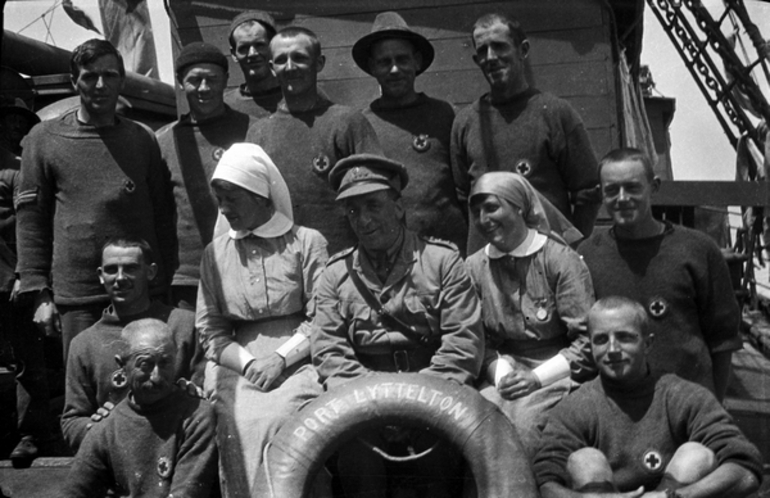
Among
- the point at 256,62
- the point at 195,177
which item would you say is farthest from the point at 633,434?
the point at 256,62

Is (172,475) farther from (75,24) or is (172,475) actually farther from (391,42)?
(75,24)

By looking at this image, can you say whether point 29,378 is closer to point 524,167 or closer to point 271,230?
point 271,230

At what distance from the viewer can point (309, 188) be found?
4785 millimetres

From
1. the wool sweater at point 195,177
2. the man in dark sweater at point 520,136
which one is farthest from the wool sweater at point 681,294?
the wool sweater at point 195,177

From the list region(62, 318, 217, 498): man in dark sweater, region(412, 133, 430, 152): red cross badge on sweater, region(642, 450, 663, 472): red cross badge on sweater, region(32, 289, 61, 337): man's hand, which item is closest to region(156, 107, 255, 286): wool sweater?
region(32, 289, 61, 337): man's hand

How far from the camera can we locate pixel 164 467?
3.92 m

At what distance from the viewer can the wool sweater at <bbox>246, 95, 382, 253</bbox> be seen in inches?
187

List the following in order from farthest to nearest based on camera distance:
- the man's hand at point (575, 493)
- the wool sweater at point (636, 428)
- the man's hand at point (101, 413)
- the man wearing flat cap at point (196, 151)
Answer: the man wearing flat cap at point (196, 151) < the man's hand at point (101, 413) < the wool sweater at point (636, 428) < the man's hand at point (575, 493)

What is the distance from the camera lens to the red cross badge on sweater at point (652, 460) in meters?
3.57

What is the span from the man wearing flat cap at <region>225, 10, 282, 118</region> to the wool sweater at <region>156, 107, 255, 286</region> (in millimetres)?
236

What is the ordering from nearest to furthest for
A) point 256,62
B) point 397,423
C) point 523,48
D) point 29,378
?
point 397,423 → point 523,48 → point 256,62 → point 29,378

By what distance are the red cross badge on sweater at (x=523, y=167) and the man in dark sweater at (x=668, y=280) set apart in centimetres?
53

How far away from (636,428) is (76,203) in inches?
112

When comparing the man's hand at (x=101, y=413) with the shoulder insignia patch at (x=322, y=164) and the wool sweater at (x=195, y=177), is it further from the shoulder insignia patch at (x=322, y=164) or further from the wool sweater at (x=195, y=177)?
the shoulder insignia patch at (x=322, y=164)
